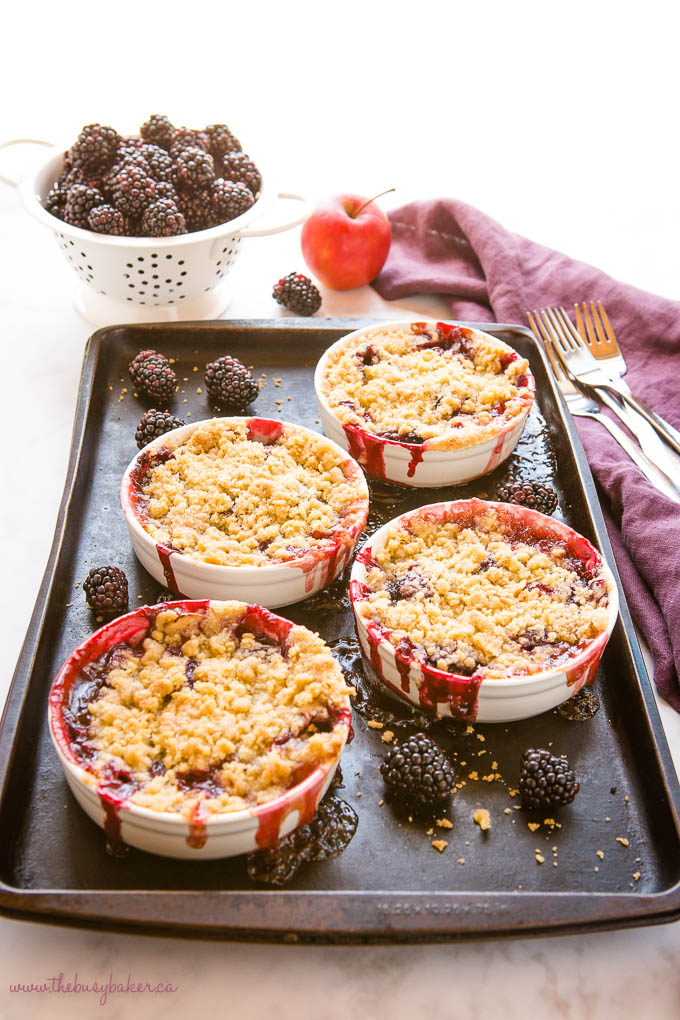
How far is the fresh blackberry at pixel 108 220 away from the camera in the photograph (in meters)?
2.81

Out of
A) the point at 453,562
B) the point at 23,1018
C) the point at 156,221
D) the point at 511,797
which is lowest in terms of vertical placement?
the point at 23,1018

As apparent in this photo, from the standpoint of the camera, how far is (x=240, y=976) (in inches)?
68.3

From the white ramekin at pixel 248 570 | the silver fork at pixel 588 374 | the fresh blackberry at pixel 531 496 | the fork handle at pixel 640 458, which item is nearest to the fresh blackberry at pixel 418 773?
the white ramekin at pixel 248 570

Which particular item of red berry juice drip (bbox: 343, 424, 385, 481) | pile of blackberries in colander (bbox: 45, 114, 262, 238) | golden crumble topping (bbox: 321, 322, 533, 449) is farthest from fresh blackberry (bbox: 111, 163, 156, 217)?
red berry juice drip (bbox: 343, 424, 385, 481)

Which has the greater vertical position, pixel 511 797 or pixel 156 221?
pixel 156 221

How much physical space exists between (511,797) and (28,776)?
97 centimetres

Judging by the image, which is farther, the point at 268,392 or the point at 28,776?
the point at 268,392

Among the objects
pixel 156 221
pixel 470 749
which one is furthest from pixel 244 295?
pixel 470 749

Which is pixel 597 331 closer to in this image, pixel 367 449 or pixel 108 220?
pixel 367 449

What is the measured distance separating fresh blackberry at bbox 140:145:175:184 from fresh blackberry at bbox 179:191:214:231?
8cm

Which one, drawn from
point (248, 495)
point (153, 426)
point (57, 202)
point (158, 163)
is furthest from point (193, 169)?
point (248, 495)

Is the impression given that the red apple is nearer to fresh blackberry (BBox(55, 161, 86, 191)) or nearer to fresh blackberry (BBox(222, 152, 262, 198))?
fresh blackberry (BBox(222, 152, 262, 198))

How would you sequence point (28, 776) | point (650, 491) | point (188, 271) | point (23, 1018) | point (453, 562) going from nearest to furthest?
point (23, 1018), point (28, 776), point (453, 562), point (650, 491), point (188, 271)

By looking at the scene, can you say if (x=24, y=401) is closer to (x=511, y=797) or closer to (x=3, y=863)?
(x=3, y=863)
